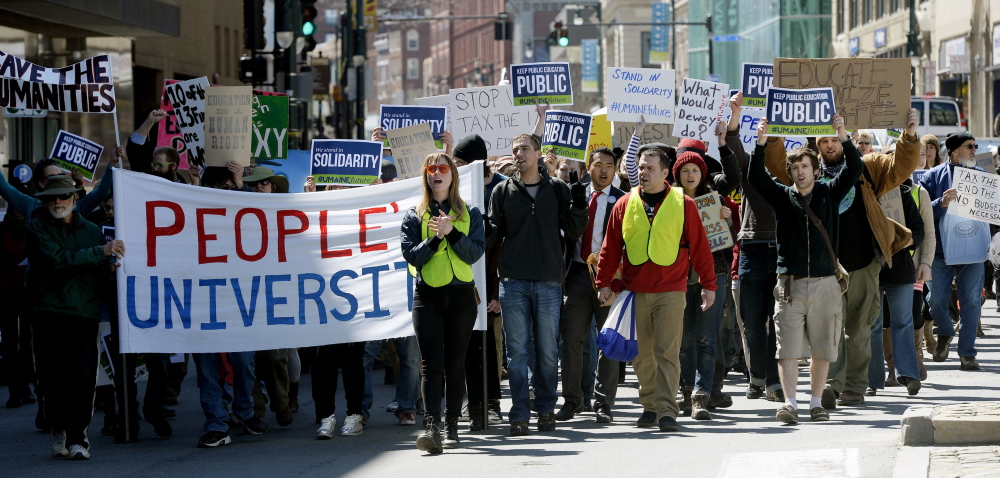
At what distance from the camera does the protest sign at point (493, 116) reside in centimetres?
1378

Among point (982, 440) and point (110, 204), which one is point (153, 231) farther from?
point (982, 440)

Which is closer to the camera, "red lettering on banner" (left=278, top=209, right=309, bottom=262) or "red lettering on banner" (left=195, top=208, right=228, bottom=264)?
"red lettering on banner" (left=195, top=208, right=228, bottom=264)

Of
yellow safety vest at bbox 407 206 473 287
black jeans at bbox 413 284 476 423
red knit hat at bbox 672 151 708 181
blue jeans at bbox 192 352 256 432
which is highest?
red knit hat at bbox 672 151 708 181

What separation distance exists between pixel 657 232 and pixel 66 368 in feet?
12.9

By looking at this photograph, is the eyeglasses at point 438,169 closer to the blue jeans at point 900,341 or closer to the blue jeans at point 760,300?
the blue jeans at point 760,300

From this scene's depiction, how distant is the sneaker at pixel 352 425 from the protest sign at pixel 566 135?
11.6ft

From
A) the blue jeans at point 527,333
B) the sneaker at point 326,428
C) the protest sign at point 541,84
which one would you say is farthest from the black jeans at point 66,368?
the protest sign at point 541,84

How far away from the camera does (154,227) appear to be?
32.7 ft

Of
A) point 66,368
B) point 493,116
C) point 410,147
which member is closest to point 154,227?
point 66,368

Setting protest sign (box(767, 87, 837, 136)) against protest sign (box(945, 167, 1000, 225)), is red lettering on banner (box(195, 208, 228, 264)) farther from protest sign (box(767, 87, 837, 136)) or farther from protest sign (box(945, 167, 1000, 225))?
protest sign (box(945, 167, 1000, 225))

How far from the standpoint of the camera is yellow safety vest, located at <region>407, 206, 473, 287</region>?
9328 mm

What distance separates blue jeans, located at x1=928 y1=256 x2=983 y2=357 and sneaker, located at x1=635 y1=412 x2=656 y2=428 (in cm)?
411

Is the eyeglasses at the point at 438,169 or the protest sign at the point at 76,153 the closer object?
the eyeglasses at the point at 438,169

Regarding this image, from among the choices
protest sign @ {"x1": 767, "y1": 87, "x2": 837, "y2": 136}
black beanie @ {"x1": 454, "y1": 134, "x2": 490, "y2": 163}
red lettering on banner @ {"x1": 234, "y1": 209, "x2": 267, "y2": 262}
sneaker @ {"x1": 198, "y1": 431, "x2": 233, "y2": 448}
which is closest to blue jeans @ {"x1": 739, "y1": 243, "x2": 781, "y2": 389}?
protest sign @ {"x1": 767, "y1": 87, "x2": 837, "y2": 136}
